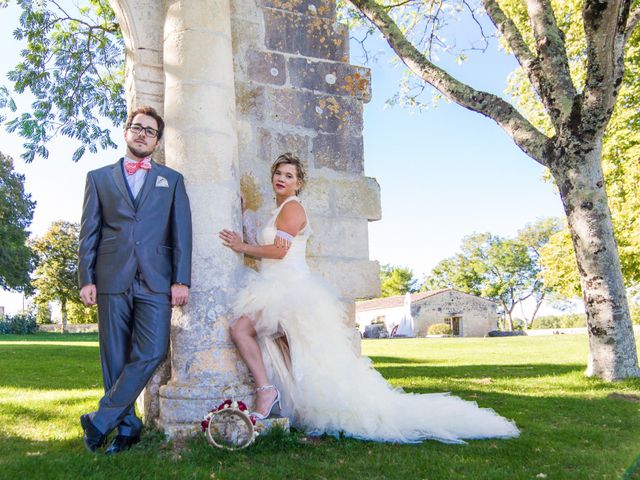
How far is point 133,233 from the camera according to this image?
11.5 ft

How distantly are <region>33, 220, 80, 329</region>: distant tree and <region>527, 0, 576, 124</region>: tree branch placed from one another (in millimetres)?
41006

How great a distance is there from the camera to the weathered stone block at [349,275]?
4.83 metres

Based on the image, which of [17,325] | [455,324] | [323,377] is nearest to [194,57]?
[323,377]

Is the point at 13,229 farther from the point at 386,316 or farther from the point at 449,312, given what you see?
the point at 449,312

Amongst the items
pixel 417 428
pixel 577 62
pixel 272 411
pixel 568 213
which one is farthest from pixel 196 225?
pixel 577 62

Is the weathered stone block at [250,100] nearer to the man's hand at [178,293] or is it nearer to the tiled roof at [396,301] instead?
the man's hand at [178,293]

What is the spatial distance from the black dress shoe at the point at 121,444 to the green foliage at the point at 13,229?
2930cm

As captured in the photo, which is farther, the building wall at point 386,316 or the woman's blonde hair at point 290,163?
the building wall at point 386,316

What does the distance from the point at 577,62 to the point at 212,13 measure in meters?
12.6

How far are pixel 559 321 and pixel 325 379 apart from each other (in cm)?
6253

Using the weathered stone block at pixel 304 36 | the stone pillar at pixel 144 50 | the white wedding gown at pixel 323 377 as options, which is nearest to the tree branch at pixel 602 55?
the weathered stone block at pixel 304 36

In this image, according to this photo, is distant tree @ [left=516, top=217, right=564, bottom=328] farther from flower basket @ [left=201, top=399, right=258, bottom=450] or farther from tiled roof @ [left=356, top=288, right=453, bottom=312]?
flower basket @ [left=201, top=399, right=258, bottom=450]

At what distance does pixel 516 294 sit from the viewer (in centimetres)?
5725

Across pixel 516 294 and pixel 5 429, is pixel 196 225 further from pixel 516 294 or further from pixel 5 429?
pixel 516 294
